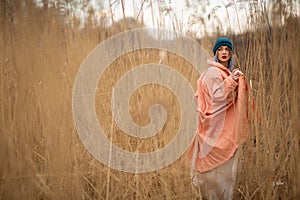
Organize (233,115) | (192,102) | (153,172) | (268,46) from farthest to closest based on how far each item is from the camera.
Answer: (192,102), (233,115), (153,172), (268,46)

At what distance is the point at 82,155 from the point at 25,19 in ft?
2.26

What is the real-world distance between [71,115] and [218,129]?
0.78 metres

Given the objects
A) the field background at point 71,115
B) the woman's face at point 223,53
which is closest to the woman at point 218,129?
the woman's face at point 223,53

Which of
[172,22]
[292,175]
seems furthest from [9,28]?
[292,175]

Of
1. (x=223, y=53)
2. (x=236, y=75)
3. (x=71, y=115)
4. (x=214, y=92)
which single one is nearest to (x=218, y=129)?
(x=214, y=92)

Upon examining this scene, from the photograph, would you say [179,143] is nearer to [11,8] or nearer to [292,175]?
[292,175]

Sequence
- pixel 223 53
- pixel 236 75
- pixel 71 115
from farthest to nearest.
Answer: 1. pixel 223 53
2. pixel 236 75
3. pixel 71 115

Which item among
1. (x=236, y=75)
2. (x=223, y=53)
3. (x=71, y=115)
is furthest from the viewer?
(x=223, y=53)

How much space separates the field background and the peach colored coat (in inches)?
5.2

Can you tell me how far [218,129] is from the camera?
189cm

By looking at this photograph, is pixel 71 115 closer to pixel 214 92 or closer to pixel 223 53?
pixel 214 92

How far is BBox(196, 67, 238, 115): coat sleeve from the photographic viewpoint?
182 cm

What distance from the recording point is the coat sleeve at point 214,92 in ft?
5.98

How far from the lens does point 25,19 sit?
4.92 feet
